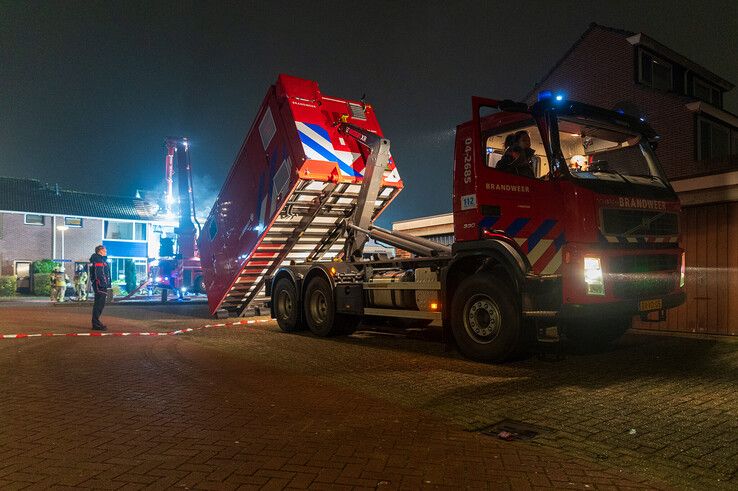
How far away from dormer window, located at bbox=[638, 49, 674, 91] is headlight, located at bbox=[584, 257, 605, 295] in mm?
15970

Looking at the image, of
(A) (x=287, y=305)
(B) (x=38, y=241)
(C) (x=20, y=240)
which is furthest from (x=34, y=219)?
(A) (x=287, y=305)

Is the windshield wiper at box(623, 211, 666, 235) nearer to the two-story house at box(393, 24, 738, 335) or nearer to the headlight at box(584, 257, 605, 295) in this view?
the headlight at box(584, 257, 605, 295)

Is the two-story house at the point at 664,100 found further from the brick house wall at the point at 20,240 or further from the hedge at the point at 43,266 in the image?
the brick house wall at the point at 20,240

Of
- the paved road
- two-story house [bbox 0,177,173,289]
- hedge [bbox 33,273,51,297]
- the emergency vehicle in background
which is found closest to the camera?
the paved road

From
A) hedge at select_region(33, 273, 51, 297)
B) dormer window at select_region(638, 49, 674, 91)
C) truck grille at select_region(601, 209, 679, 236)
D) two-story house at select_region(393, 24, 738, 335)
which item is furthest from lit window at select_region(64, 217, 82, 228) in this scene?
truck grille at select_region(601, 209, 679, 236)

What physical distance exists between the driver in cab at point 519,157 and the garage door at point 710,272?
175 inches

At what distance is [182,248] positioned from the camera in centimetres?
2133

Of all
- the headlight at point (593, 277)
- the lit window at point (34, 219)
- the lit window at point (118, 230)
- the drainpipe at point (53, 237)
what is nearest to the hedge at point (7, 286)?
the drainpipe at point (53, 237)

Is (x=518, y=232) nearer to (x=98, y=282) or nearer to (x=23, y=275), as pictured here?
(x=98, y=282)

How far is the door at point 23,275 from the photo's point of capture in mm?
34125

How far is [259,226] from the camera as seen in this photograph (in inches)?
415

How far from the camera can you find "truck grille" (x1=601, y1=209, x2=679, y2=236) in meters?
6.31

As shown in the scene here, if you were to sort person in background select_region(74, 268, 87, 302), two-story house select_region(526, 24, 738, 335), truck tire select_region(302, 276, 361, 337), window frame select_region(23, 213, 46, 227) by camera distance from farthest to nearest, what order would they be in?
window frame select_region(23, 213, 46, 227), person in background select_region(74, 268, 87, 302), two-story house select_region(526, 24, 738, 335), truck tire select_region(302, 276, 361, 337)

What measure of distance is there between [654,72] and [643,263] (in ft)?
53.6
